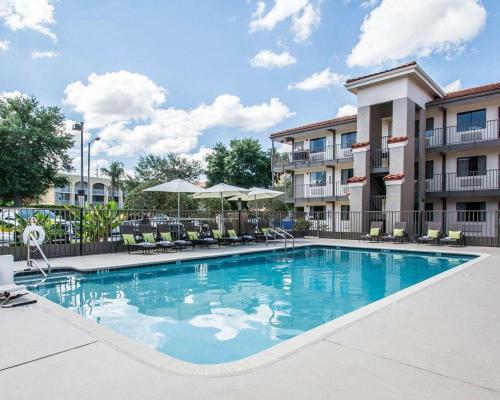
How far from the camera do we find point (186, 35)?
47.4ft

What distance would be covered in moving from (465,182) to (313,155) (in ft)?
34.1

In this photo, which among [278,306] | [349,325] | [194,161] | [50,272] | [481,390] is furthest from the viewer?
[194,161]

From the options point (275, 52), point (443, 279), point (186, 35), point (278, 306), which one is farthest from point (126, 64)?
point (443, 279)

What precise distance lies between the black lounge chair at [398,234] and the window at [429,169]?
5.77m

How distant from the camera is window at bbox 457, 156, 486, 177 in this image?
2025 cm

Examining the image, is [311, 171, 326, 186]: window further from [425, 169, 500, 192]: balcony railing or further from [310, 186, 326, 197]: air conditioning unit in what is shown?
[425, 169, 500, 192]: balcony railing

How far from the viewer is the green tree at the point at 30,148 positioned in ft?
77.1

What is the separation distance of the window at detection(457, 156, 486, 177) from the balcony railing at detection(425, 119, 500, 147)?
1.15 meters

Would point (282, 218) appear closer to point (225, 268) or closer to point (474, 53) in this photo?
point (225, 268)

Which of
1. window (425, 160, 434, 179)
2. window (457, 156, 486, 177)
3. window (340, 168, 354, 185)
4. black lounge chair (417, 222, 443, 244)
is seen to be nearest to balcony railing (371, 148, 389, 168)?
window (425, 160, 434, 179)

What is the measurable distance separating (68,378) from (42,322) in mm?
2006

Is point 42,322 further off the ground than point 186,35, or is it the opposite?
point 186,35

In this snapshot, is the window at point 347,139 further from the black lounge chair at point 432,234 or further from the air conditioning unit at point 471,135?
the black lounge chair at point 432,234

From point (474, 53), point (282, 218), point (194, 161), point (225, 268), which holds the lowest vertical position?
point (225, 268)
